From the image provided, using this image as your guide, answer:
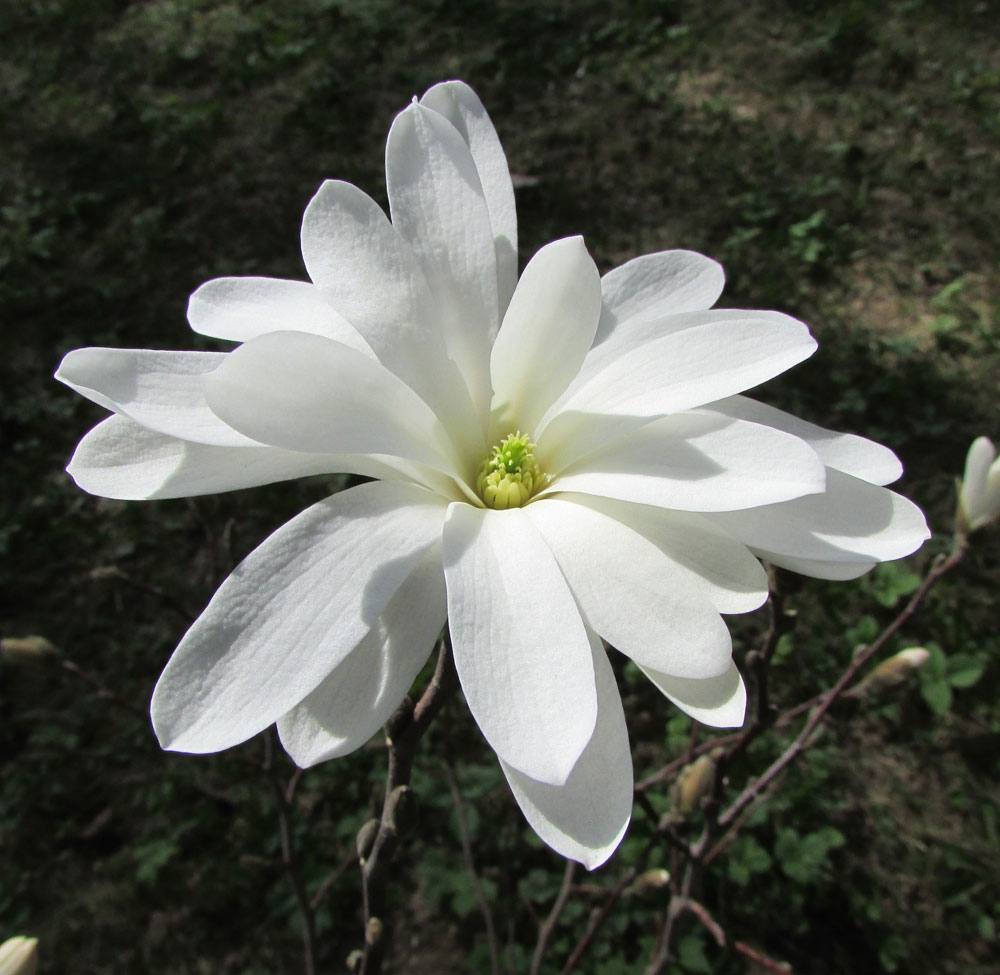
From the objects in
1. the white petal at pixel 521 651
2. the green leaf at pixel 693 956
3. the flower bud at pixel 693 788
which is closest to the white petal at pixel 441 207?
the white petal at pixel 521 651

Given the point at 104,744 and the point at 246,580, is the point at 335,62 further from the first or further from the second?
the point at 246,580

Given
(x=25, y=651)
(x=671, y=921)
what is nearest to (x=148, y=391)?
(x=25, y=651)

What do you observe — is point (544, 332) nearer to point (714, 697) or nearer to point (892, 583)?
point (714, 697)

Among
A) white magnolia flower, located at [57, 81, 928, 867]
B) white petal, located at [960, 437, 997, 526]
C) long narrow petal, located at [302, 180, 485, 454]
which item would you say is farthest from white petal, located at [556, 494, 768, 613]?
white petal, located at [960, 437, 997, 526]

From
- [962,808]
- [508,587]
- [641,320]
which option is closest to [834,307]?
[962,808]

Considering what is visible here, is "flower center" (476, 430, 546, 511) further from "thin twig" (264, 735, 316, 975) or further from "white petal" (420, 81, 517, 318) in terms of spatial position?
"thin twig" (264, 735, 316, 975)

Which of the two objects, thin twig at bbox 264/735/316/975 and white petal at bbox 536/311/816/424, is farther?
thin twig at bbox 264/735/316/975
